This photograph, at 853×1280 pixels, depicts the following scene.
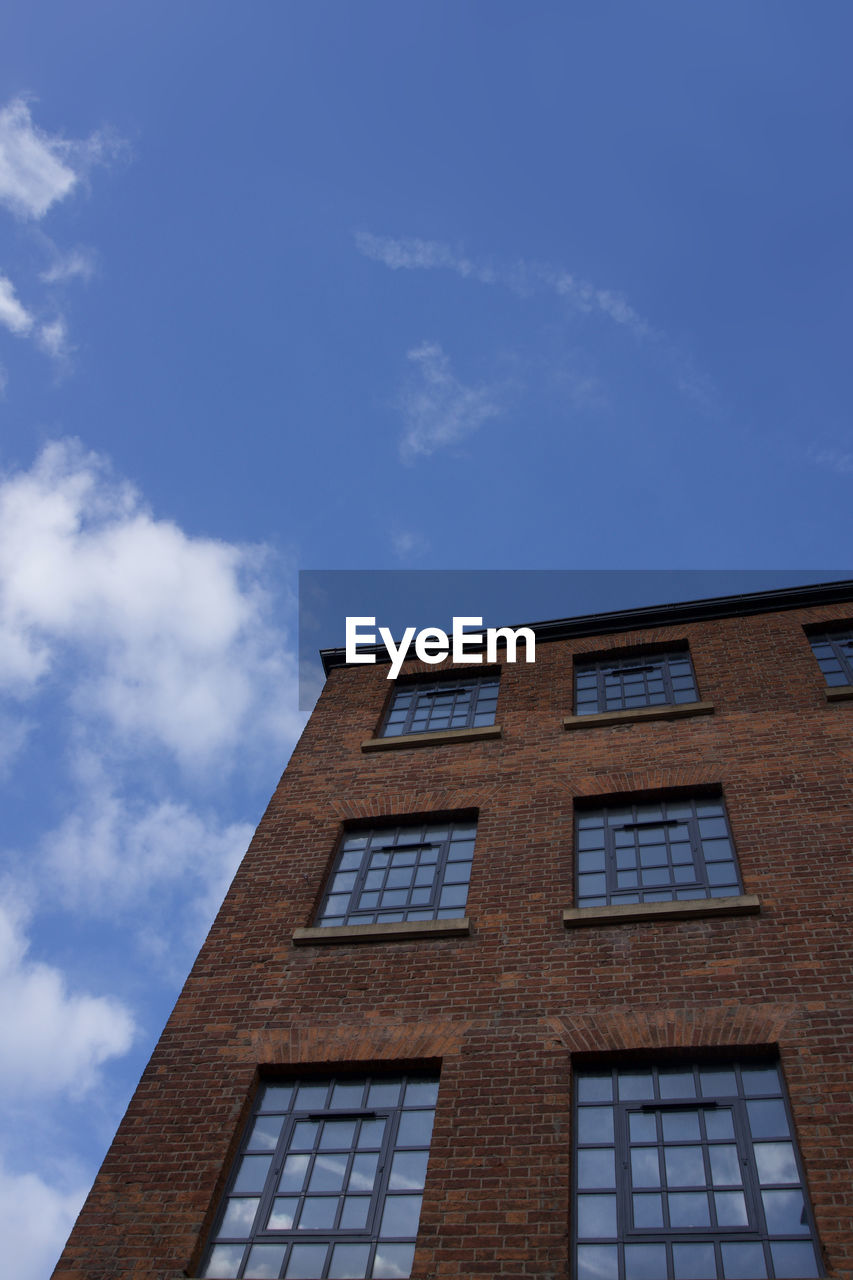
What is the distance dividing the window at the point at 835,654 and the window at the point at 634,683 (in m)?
1.76

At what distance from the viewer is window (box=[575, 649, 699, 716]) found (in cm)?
1438

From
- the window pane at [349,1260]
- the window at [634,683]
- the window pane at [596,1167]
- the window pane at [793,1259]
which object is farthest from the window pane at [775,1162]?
the window at [634,683]

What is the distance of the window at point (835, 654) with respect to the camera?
13.9 metres

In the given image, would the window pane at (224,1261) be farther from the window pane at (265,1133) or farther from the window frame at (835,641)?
the window frame at (835,641)

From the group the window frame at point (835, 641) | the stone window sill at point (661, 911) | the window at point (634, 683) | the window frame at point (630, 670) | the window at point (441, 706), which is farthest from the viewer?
the window at point (441, 706)

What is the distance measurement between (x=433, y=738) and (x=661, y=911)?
449cm

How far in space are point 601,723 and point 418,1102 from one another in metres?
5.71

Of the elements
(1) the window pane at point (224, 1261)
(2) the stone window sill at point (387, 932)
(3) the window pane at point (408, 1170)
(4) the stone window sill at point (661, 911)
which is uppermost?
(4) the stone window sill at point (661, 911)

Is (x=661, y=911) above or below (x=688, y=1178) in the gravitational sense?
above

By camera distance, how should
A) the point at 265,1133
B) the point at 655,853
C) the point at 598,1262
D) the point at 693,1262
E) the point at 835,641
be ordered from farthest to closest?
the point at 835,641 < the point at 655,853 < the point at 265,1133 < the point at 598,1262 < the point at 693,1262

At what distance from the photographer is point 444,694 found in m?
15.6

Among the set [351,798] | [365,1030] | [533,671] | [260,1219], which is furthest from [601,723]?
[260,1219]

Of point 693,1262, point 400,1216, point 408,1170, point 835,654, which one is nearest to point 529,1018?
point 408,1170

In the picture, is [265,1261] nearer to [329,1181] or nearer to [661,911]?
[329,1181]
